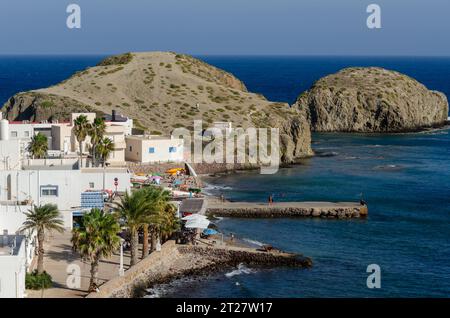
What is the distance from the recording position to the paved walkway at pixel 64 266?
51000 mm

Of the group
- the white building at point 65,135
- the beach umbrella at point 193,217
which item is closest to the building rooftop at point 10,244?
the beach umbrella at point 193,217

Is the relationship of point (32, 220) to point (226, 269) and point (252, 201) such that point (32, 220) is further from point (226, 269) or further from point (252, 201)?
point (252, 201)

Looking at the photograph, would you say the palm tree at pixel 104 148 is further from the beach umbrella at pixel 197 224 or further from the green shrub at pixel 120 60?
the green shrub at pixel 120 60

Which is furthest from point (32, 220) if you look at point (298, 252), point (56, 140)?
point (56, 140)

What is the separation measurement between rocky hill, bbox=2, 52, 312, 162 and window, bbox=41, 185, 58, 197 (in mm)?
47949

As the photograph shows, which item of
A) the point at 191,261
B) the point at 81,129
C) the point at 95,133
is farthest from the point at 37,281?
the point at 95,133

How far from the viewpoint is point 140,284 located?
55688 mm

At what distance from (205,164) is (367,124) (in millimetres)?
65354

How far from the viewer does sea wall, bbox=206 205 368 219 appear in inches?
3142

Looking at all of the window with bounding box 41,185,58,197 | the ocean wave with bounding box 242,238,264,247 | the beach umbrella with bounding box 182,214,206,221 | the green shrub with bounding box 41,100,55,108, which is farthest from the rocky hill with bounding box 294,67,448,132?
the window with bounding box 41,185,58,197

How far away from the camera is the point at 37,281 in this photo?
51.7m

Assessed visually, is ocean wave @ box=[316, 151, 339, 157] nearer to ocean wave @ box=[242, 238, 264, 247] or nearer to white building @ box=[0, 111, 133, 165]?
white building @ box=[0, 111, 133, 165]

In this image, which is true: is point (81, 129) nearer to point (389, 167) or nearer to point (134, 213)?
point (134, 213)

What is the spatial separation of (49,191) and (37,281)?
14.2m
